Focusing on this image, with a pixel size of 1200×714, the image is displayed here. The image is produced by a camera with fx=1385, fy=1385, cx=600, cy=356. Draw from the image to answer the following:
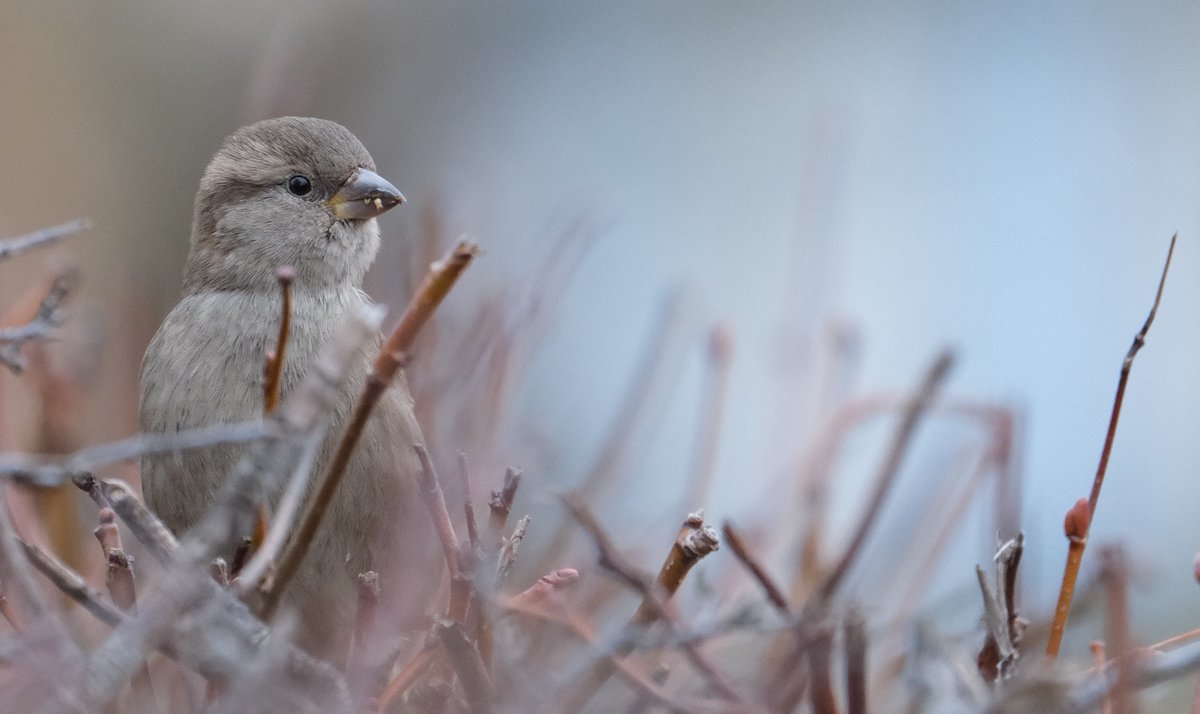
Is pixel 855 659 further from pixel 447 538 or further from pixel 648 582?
pixel 447 538

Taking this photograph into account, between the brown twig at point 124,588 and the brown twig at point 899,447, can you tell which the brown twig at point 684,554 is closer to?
the brown twig at point 899,447

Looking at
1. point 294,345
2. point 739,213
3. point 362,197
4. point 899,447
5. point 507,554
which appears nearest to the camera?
point 507,554

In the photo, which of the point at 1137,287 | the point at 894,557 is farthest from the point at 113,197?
the point at 894,557

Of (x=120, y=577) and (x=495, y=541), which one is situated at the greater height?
(x=495, y=541)

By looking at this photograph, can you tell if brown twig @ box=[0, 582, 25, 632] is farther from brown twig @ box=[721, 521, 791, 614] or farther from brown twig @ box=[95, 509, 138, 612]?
brown twig @ box=[721, 521, 791, 614]

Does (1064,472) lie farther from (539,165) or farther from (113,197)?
(113,197)

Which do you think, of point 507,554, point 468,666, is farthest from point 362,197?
point 468,666

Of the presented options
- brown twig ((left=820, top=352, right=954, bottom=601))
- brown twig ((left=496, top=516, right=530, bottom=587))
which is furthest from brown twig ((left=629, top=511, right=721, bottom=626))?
brown twig ((left=820, top=352, right=954, bottom=601))
